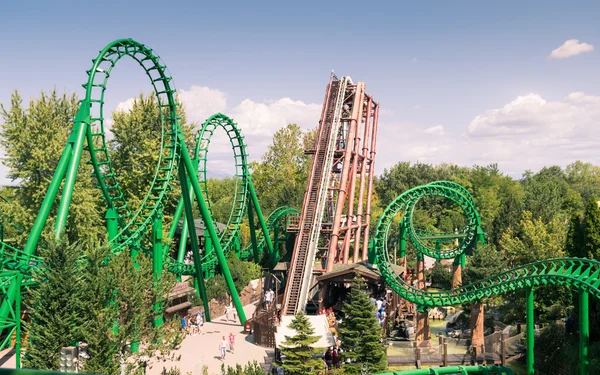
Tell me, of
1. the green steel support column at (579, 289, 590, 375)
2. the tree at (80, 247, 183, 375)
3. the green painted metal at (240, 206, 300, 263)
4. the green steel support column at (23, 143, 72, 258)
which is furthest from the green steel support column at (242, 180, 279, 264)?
the green steel support column at (579, 289, 590, 375)

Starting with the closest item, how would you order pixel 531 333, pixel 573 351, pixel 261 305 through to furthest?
1. pixel 531 333
2. pixel 573 351
3. pixel 261 305

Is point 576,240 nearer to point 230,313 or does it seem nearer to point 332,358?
point 332,358

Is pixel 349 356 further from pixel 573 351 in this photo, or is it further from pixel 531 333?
pixel 573 351

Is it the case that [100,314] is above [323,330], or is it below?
A: above

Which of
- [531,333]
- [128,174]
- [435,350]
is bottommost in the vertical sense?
[435,350]

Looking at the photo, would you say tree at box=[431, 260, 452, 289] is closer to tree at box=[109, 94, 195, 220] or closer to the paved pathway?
the paved pathway

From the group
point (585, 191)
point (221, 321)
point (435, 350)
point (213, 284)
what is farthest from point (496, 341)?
point (585, 191)

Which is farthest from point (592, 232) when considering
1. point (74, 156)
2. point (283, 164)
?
point (283, 164)
